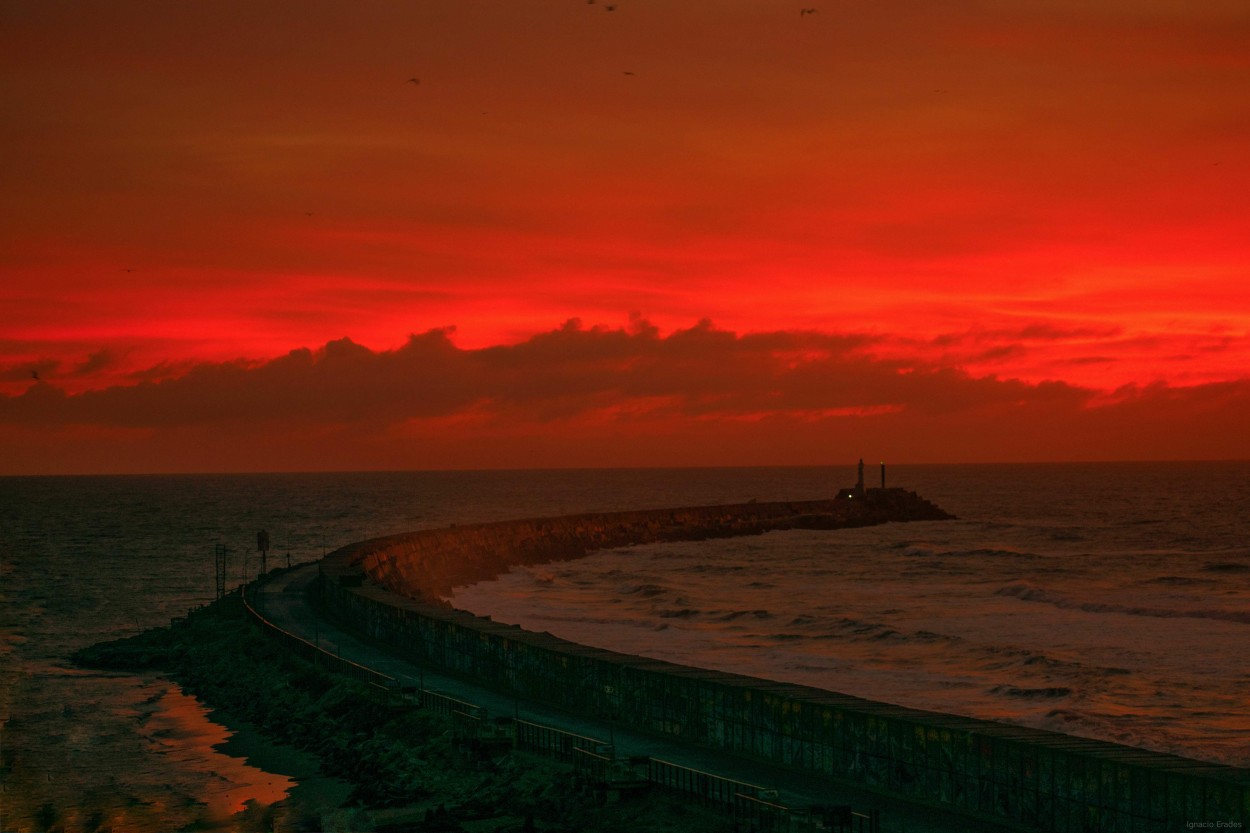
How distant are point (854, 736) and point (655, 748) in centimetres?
402

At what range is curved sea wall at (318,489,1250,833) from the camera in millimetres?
15906

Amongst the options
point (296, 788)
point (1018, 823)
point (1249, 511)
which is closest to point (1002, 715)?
point (1018, 823)

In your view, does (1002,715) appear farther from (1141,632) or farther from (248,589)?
(248,589)

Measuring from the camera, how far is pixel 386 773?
78.0 feet

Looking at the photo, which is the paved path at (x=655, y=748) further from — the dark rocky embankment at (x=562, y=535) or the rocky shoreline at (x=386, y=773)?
the dark rocky embankment at (x=562, y=535)

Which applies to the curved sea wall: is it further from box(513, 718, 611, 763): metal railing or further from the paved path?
box(513, 718, 611, 763): metal railing

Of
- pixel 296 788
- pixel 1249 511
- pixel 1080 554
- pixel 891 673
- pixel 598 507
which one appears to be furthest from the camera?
pixel 598 507

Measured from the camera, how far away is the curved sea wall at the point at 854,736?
15906mm

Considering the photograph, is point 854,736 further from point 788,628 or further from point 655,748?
point 788,628

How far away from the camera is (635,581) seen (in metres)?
68.1

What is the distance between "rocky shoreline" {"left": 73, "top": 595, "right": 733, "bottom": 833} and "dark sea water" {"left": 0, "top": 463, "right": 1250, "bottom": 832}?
107 centimetres

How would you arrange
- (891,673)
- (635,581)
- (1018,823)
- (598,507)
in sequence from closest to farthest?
(1018,823) → (891,673) → (635,581) → (598,507)

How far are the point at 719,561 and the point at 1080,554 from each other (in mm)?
24751

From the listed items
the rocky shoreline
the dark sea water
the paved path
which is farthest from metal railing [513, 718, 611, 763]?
the dark sea water
